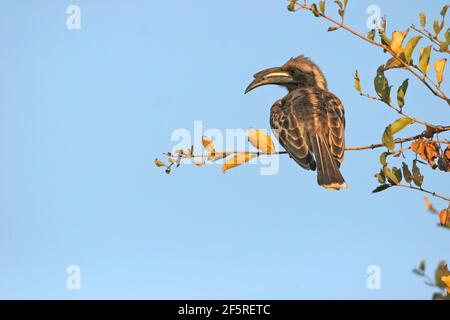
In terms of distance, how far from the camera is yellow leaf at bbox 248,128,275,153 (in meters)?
4.54

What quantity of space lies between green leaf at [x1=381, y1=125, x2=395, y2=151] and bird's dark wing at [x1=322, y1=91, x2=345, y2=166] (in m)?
1.80

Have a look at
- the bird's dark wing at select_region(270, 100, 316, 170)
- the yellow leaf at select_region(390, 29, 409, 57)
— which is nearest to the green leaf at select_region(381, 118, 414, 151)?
the yellow leaf at select_region(390, 29, 409, 57)

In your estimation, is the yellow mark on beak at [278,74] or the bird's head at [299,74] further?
the bird's head at [299,74]

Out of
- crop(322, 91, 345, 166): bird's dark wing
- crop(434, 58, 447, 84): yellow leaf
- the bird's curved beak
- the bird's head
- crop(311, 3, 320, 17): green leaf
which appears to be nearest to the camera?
crop(434, 58, 447, 84): yellow leaf

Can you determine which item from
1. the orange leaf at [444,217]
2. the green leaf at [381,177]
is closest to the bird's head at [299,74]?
the green leaf at [381,177]

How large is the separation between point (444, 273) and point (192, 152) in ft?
6.00

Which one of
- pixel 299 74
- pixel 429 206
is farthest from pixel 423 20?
pixel 299 74

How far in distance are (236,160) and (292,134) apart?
1.74 m

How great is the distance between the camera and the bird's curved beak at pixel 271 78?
708cm

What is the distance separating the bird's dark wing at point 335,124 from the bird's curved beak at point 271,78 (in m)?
0.71

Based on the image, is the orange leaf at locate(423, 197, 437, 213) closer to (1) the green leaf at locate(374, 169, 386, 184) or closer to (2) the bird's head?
(1) the green leaf at locate(374, 169, 386, 184)

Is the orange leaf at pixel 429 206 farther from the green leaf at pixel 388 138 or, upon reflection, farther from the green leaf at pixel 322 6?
the green leaf at pixel 322 6

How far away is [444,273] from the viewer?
368cm
